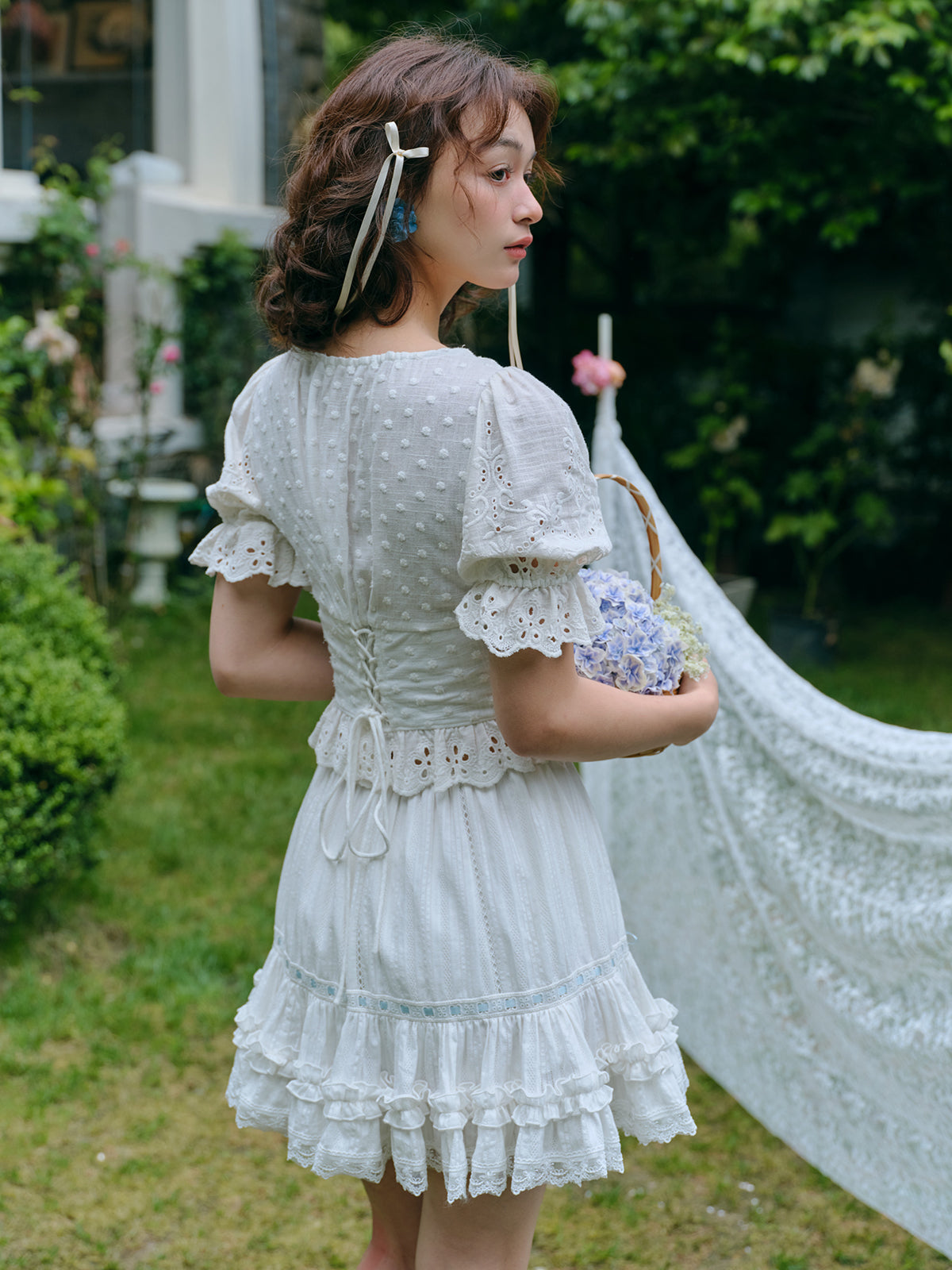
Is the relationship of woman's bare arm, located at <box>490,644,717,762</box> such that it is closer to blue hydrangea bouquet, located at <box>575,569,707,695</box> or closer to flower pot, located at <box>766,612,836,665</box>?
blue hydrangea bouquet, located at <box>575,569,707,695</box>

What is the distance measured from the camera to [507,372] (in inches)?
45.6

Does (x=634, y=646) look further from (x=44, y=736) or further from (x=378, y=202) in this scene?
(x=44, y=736)

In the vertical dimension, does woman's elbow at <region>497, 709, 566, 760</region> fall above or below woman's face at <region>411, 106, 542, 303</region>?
below

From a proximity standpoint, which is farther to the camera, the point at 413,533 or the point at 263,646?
the point at 263,646

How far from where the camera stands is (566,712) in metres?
1.20

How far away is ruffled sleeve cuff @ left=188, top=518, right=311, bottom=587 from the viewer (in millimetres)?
1424

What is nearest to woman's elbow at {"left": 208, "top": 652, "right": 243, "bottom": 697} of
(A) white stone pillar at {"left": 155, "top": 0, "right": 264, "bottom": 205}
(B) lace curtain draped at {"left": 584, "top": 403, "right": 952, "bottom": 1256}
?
(B) lace curtain draped at {"left": 584, "top": 403, "right": 952, "bottom": 1256}

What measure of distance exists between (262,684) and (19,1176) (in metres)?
1.50

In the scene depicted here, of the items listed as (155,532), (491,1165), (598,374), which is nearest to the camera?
(491,1165)

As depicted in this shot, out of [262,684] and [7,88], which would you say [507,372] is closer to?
[262,684]

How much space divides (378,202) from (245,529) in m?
0.41

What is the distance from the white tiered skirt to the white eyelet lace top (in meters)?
0.06

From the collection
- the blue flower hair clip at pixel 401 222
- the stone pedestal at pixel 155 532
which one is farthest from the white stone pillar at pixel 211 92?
the blue flower hair clip at pixel 401 222

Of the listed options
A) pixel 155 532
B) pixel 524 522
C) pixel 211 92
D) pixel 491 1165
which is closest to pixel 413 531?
pixel 524 522
